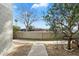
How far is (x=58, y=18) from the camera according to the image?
2490 mm

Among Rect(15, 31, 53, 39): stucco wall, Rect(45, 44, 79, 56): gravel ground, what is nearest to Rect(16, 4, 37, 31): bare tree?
Rect(15, 31, 53, 39): stucco wall

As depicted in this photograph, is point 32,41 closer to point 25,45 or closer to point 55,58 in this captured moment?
point 25,45

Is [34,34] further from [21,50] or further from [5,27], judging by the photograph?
[5,27]

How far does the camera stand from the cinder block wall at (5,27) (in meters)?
2.47

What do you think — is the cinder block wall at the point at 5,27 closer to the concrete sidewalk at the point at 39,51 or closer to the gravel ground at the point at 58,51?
the concrete sidewalk at the point at 39,51

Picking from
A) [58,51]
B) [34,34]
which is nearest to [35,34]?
[34,34]

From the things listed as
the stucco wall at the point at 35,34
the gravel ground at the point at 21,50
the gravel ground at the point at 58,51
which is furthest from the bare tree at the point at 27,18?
the gravel ground at the point at 58,51

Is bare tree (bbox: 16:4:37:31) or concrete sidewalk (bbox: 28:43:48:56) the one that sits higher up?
bare tree (bbox: 16:4:37:31)

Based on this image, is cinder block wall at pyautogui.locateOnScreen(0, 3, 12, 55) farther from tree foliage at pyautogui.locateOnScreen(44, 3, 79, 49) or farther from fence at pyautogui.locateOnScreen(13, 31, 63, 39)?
tree foliage at pyautogui.locateOnScreen(44, 3, 79, 49)

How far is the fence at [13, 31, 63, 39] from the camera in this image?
2.51 metres

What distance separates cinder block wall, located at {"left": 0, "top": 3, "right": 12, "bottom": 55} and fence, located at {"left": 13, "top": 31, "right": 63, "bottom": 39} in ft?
0.39

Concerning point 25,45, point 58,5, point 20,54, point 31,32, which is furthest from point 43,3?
point 20,54

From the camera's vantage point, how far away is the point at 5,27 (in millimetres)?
2496

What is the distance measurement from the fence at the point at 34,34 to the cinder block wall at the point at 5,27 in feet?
0.39
